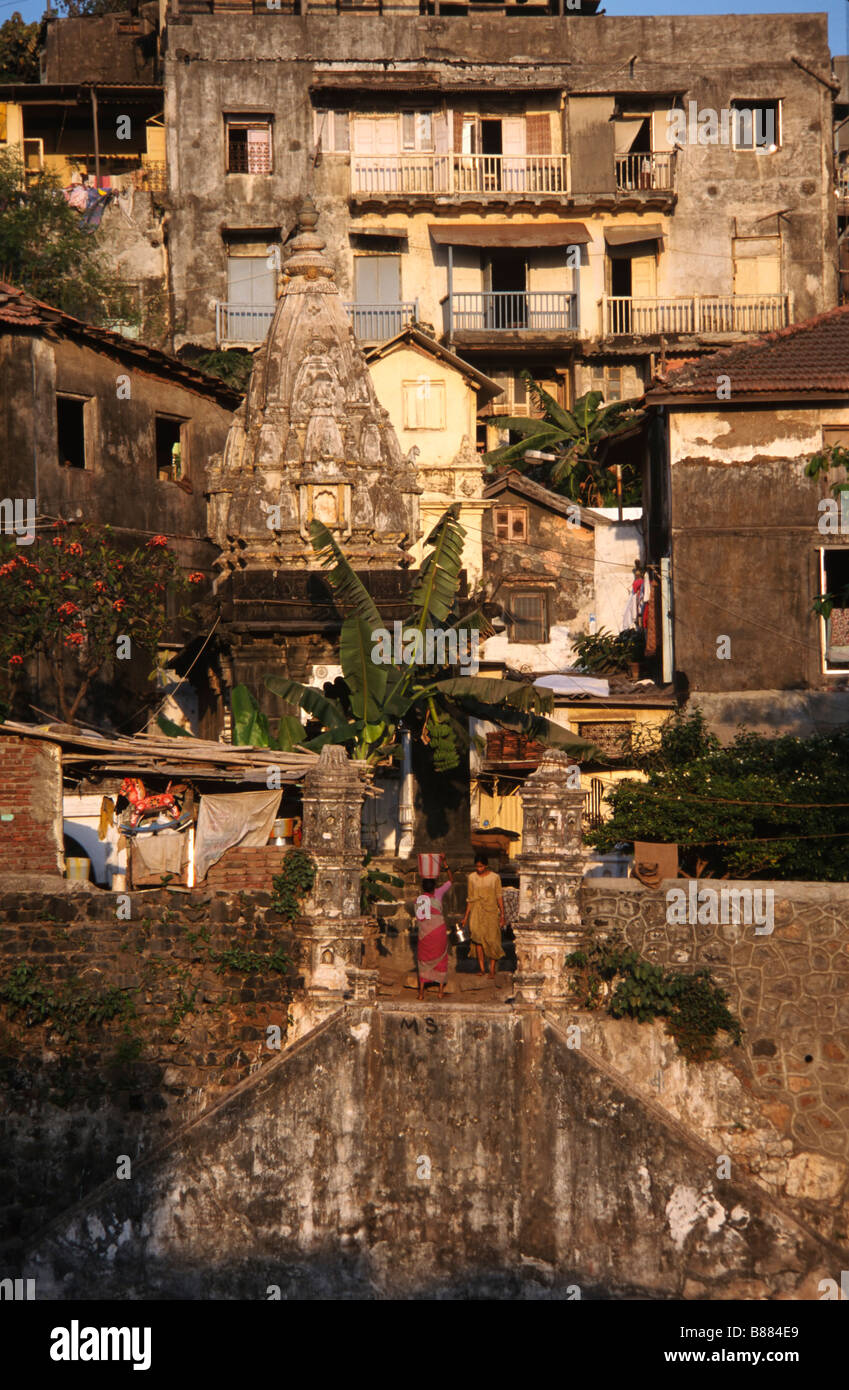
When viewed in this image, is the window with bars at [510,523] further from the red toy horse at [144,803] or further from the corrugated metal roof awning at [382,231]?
the red toy horse at [144,803]

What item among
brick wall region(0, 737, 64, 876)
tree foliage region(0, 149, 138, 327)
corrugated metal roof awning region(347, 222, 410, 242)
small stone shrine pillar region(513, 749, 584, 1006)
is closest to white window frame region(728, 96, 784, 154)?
corrugated metal roof awning region(347, 222, 410, 242)

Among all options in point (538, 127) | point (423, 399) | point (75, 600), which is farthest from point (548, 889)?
point (538, 127)

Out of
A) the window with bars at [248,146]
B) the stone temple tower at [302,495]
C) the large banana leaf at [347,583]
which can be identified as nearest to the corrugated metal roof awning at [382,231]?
the window with bars at [248,146]

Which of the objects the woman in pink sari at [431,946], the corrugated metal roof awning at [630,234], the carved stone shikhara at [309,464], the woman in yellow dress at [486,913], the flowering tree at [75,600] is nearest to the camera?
the woman in pink sari at [431,946]

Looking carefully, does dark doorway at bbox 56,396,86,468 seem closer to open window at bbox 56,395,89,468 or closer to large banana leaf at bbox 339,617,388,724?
open window at bbox 56,395,89,468

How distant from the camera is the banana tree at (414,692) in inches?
899

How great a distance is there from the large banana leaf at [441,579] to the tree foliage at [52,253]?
22.0 m

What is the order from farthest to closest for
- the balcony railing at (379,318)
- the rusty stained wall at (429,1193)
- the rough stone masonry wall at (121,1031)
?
1. the balcony railing at (379,318)
2. the rough stone masonry wall at (121,1031)
3. the rusty stained wall at (429,1193)

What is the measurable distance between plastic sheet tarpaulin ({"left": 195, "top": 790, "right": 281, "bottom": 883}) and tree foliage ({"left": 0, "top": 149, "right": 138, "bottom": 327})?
953 inches

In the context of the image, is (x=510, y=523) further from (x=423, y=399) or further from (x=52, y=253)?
(x=52, y=253)

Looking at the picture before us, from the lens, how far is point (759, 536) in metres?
27.8

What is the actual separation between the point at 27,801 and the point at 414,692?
5254 mm

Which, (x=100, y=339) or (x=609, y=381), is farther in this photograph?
(x=609, y=381)

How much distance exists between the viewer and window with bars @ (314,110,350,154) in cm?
4681
